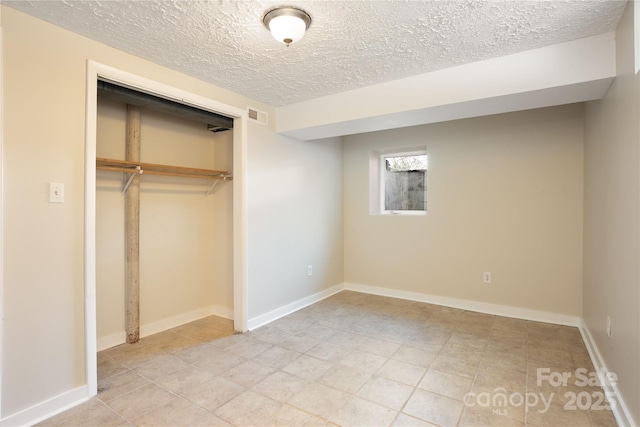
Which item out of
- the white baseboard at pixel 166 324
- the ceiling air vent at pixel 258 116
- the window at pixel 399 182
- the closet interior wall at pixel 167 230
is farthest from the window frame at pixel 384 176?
the white baseboard at pixel 166 324

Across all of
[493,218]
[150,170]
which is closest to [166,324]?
[150,170]

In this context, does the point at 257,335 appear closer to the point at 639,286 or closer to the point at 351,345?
the point at 351,345

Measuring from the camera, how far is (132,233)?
2.85m

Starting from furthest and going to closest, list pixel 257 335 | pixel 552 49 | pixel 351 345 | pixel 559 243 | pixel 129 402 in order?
pixel 559 243
pixel 257 335
pixel 351 345
pixel 552 49
pixel 129 402

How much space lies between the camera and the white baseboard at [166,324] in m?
2.75

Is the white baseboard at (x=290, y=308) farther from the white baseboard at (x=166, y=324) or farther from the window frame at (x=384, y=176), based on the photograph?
the window frame at (x=384, y=176)

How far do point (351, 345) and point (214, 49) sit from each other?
2.60 meters

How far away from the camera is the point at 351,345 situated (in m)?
2.79

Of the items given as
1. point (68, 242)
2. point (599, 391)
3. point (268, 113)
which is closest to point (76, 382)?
point (68, 242)

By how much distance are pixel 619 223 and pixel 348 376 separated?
76.9 inches

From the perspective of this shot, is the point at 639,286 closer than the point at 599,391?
Yes

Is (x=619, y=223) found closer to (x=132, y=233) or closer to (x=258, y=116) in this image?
(x=258, y=116)

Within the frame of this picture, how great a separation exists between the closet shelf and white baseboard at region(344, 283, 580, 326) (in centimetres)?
253

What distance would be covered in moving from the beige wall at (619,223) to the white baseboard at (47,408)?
3.05 metres
